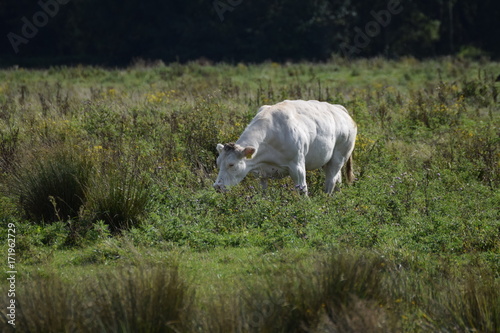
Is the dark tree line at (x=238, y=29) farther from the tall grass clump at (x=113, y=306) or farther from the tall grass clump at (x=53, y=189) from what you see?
the tall grass clump at (x=113, y=306)

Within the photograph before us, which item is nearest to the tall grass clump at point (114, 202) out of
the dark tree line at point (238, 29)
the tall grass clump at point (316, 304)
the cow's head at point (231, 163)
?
the cow's head at point (231, 163)

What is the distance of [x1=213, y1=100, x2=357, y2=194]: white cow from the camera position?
10.2m

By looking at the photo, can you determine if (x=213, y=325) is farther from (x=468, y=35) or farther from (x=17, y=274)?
(x=468, y=35)

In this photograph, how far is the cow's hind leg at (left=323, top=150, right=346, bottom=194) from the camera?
12000mm

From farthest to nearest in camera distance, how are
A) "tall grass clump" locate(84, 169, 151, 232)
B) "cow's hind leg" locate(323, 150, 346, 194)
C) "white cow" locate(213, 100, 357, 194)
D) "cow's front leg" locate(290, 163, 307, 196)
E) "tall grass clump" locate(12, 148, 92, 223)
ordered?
1. "cow's hind leg" locate(323, 150, 346, 194)
2. "cow's front leg" locate(290, 163, 307, 196)
3. "white cow" locate(213, 100, 357, 194)
4. "tall grass clump" locate(12, 148, 92, 223)
5. "tall grass clump" locate(84, 169, 151, 232)

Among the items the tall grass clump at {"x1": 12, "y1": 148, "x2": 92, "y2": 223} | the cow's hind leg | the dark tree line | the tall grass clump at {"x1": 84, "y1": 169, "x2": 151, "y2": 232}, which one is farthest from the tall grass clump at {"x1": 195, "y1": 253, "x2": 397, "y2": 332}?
the dark tree line

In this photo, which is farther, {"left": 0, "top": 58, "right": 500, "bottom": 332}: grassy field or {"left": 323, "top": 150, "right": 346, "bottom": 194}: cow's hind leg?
{"left": 323, "top": 150, "right": 346, "bottom": 194}: cow's hind leg

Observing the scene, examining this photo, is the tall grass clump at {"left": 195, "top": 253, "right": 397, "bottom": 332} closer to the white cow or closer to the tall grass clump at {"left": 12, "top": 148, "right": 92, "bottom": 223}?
the tall grass clump at {"left": 12, "top": 148, "right": 92, "bottom": 223}

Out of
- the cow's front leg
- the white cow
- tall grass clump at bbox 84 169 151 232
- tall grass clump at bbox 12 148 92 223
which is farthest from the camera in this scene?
the cow's front leg

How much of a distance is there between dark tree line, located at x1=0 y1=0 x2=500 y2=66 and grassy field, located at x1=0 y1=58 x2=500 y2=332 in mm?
28111

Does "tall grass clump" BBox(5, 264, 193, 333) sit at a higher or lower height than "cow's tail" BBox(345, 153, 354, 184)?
higher

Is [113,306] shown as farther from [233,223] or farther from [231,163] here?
[231,163]

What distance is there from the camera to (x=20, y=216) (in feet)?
30.7

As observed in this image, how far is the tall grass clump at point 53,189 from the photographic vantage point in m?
9.23
